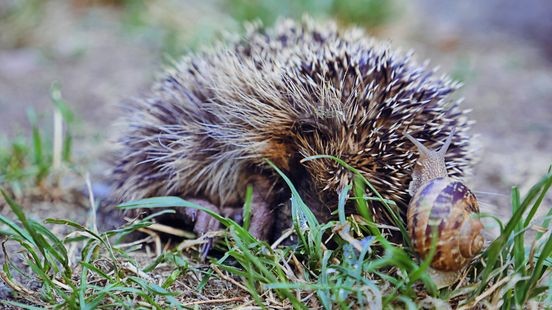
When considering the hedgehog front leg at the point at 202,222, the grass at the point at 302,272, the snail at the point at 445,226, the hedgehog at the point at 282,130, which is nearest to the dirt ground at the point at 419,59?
the hedgehog at the point at 282,130

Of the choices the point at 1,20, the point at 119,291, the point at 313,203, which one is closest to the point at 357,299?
the point at 313,203

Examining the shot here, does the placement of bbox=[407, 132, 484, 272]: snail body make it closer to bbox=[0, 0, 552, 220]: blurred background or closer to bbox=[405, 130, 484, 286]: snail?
bbox=[405, 130, 484, 286]: snail

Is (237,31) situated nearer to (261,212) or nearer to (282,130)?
(282,130)

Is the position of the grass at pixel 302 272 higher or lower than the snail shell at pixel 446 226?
lower

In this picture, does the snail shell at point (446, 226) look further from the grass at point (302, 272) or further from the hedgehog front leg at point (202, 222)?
the hedgehog front leg at point (202, 222)

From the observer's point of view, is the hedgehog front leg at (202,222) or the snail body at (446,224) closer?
the snail body at (446,224)

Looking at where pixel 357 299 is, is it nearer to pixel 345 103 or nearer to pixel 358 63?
pixel 345 103

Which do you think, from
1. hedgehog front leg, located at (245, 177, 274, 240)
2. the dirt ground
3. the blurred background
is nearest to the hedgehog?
hedgehog front leg, located at (245, 177, 274, 240)
